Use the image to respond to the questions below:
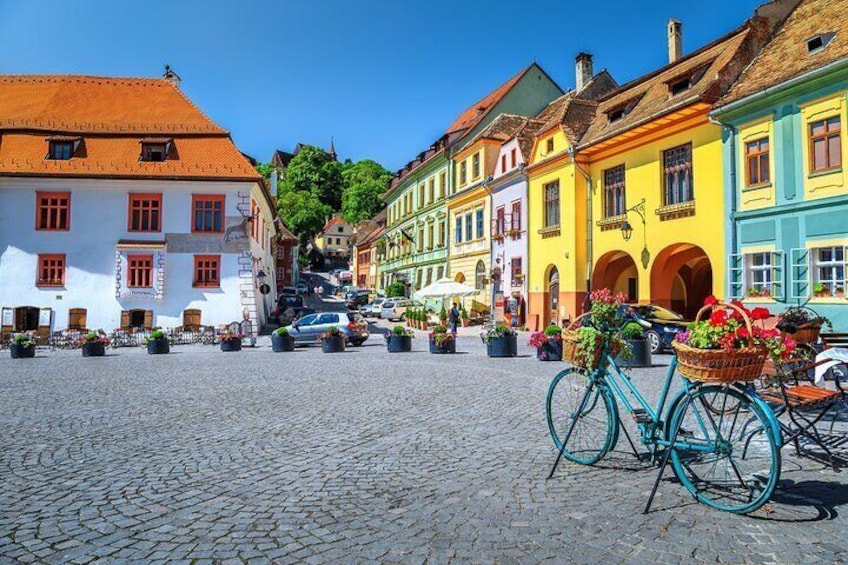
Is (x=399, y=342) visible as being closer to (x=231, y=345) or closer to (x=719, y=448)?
(x=231, y=345)

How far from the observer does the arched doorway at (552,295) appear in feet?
90.3

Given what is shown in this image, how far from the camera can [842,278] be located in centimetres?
1543

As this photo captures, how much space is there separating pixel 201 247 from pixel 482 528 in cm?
2626

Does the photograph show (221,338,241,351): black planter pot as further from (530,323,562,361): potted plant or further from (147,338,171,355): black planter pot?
(530,323,562,361): potted plant

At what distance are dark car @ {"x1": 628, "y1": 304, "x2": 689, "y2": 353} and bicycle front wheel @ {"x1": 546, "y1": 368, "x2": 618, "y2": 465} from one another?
37.7 ft

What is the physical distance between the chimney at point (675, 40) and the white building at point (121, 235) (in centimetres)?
2045

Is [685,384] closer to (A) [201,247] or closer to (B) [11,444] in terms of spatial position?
(B) [11,444]

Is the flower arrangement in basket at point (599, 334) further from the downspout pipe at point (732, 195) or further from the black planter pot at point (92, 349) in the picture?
the black planter pot at point (92, 349)

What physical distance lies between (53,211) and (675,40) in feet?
98.6

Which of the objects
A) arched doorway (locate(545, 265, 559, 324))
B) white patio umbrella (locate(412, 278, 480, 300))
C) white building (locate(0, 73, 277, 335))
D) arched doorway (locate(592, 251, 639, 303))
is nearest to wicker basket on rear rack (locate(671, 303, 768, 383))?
arched doorway (locate(592, 251, 639, 303))

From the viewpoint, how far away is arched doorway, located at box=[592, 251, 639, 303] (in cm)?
2503

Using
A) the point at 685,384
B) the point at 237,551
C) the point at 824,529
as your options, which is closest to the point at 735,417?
the point at 685,384

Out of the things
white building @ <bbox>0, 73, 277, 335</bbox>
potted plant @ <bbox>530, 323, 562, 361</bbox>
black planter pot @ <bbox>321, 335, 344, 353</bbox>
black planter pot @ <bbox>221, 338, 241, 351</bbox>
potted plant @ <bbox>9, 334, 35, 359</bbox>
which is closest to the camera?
potted plant @ <bbox>530, 323, 562, 361</bbox>

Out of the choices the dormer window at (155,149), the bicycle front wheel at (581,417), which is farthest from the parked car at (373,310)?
the bicycle front wheel at (581,417)
